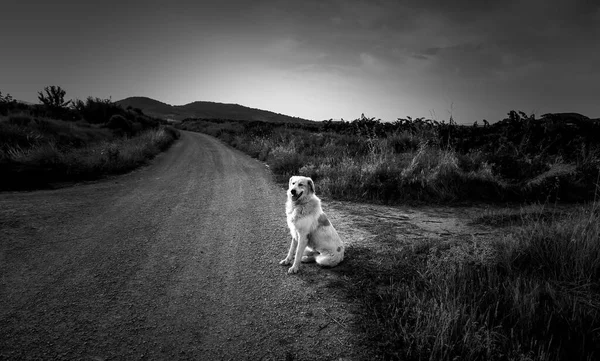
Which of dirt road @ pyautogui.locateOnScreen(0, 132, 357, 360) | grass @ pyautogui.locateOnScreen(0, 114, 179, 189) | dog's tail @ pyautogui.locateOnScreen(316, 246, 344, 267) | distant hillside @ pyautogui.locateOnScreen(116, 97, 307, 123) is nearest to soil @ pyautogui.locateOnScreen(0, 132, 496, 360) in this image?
dirt road @ pyautogui.locateOnScreen(0, 132, 357, 360)

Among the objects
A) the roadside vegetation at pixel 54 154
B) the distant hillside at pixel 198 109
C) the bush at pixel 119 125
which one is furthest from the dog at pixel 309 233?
the distant hillside at pixel 198 109

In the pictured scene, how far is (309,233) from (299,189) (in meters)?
0.71

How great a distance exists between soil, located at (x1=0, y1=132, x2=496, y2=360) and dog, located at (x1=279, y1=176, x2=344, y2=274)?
0.20 meters

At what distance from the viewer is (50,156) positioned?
857 centimetres

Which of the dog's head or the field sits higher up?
the dog's head

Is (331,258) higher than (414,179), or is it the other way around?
(414,179)

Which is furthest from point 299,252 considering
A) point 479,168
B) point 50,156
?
point 50,156

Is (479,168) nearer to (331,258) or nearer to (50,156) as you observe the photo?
(331,258)

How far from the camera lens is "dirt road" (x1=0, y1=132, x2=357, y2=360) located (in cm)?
246

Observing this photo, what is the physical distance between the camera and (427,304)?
2.63 meters

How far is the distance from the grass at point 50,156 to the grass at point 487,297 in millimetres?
9599

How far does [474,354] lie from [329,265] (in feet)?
6.48

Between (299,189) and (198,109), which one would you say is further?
(198,109)

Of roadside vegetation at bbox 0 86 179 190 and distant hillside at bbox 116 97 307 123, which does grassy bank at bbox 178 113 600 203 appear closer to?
roadside vegetation at bbox 0 86 179 190
